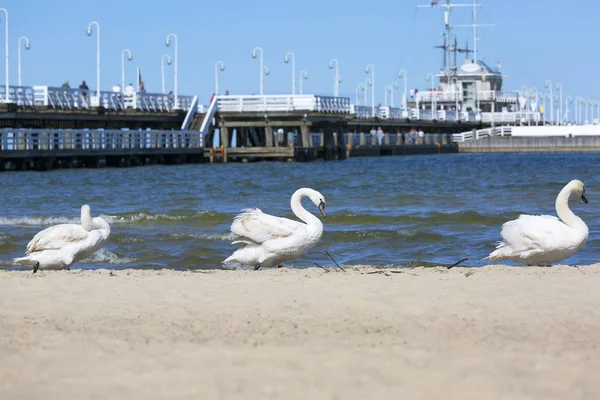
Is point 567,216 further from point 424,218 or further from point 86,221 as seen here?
point 424,218

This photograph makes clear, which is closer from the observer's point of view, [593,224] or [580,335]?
[580,335]

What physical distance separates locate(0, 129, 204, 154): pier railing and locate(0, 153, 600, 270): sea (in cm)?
420

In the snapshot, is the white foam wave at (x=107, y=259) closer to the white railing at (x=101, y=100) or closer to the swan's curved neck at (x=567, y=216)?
the swan's curved neck at (x=567, y=216)

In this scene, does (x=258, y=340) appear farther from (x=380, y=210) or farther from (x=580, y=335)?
(x=380, y=210)

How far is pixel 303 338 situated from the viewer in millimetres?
7270

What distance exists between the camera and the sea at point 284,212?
15562 mm

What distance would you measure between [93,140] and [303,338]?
44.0 metres

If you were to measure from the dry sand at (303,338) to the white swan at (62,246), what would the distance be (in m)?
1.59

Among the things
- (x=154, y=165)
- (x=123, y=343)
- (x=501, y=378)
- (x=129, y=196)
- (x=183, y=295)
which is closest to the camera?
(x=501, y=378)

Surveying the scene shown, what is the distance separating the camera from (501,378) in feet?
20.5

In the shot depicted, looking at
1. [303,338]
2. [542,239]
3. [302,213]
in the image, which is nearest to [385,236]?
[302,213]

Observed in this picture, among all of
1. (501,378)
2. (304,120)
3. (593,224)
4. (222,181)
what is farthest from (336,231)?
(304,120)

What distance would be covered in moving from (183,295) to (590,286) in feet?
10.4

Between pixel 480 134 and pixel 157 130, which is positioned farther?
pixel 480 134
